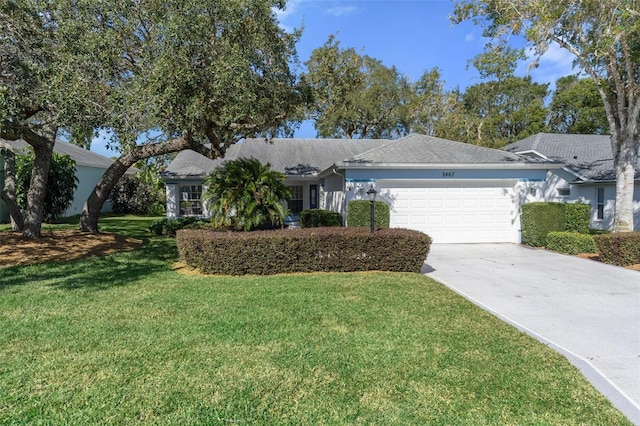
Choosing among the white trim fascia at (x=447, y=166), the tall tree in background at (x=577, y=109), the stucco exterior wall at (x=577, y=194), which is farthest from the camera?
the tall tree in background at (x=577, y=109)

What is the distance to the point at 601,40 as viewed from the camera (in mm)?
9359

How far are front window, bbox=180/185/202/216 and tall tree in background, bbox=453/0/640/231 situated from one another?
13108mm

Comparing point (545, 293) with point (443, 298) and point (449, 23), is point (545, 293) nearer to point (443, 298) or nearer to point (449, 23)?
point (443, 298)

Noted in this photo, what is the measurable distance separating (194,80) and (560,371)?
7361mm

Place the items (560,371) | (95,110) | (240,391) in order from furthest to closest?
(95,110) < (560,371) < (240,391)

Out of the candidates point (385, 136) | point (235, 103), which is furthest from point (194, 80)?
point (385, 136)

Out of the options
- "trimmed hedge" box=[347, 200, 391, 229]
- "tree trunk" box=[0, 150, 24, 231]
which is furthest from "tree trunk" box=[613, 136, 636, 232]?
"tree trunk" box=[0, 150, 24, 231]

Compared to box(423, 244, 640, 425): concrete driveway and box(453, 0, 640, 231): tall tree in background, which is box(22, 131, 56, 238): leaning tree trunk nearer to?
box(423, 244, 640, 425): concrete driveway

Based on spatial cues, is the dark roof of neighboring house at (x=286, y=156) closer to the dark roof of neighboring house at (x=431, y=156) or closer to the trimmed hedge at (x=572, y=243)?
the dark roof of neighboring house at (x=431, y=156)

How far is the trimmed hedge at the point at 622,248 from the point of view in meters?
8.85

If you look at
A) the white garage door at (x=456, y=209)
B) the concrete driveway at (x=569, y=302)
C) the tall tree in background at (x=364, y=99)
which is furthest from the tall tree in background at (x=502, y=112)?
the concrete driveway at (x=569, y=302)

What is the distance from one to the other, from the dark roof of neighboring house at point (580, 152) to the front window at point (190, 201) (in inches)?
627

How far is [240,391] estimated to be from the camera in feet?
11.1

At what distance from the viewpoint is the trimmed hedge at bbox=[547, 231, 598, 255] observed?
10555 millimetres
